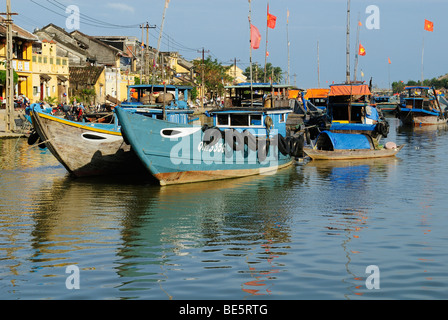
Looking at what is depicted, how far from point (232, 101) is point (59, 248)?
55.7ft

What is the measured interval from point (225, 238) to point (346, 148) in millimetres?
16408

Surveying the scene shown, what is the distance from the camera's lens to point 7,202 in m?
17.8

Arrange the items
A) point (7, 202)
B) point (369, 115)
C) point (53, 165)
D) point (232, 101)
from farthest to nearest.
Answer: point (369, 115) → point (232, 101) → point (53, 165) → point (7, 202)

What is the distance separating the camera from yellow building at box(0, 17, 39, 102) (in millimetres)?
47375

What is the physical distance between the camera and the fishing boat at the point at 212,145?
64.5ft

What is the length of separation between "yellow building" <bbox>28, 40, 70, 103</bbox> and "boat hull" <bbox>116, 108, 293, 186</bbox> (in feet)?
108

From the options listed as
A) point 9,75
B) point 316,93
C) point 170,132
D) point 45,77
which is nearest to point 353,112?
point 9,75

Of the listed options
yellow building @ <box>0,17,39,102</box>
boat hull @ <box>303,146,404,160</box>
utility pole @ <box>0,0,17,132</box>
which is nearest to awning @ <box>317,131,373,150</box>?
boat hull @ <box>303,146,404,160</box>

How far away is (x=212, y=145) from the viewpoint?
21188 millimetres

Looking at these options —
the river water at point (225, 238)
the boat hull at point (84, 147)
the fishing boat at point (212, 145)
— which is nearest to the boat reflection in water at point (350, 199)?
the river water at point (225, 238)

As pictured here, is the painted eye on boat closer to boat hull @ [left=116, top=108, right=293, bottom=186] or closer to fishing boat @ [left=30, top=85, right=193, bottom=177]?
boat hull @ [left=116, top=108, right=293, bottom=186]
